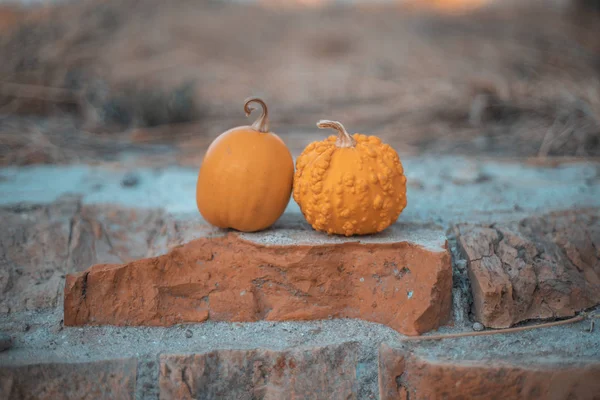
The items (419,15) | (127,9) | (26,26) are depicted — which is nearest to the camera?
(26,26)

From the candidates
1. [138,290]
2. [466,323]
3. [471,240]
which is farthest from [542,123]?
[138,290]

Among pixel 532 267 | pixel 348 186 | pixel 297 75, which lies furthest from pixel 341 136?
pixel 297 75

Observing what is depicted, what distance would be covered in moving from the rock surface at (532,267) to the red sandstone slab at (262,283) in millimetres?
174

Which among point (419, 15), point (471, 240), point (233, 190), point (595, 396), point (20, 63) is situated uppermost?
point (419, 15)

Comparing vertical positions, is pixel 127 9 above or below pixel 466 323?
above

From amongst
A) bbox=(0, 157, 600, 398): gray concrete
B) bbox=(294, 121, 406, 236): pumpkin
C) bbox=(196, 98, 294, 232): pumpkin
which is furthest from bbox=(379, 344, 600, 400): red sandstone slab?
bbox=(196, 98, 294, 232): pumpkin

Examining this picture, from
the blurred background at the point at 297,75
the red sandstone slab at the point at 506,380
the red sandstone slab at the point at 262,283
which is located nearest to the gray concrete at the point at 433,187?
the blurred background at the point at 297,75

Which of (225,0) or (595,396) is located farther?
(225,0)

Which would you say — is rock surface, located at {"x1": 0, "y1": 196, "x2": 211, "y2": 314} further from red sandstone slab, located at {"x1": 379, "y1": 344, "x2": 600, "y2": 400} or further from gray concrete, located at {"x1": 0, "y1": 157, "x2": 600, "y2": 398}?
red sandstone slab, located at {"x1": 379, "y1": 344, "x2": 600, "y2": 400}

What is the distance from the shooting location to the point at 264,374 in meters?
2.15

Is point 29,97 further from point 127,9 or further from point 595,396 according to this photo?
point 595,396

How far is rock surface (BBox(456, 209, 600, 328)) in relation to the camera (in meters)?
2.28

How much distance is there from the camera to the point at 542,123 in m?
4.92

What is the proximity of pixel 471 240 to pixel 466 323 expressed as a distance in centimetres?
38
